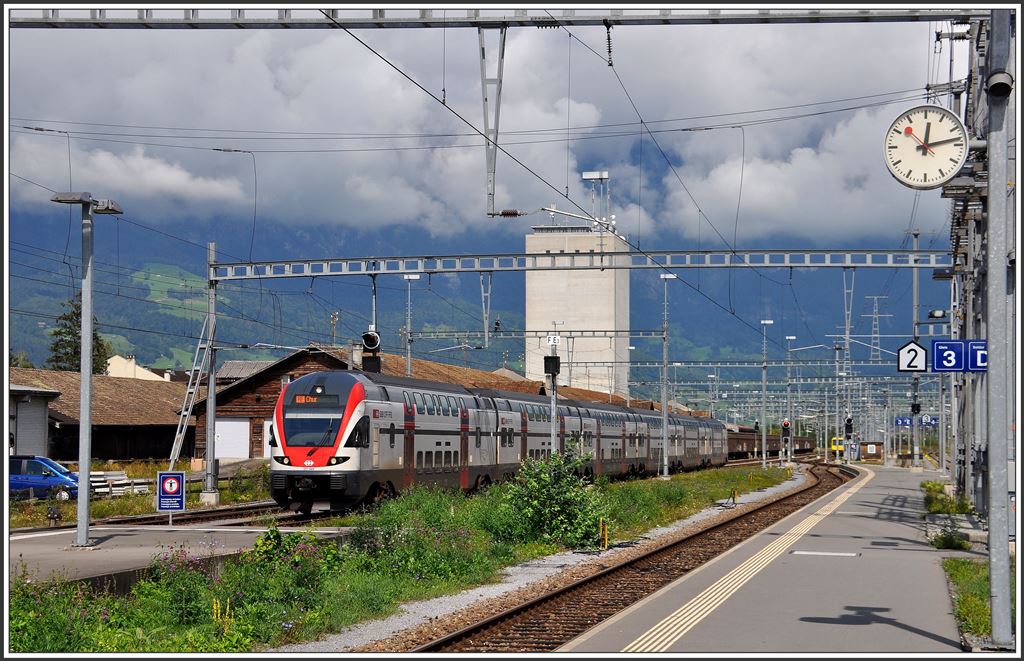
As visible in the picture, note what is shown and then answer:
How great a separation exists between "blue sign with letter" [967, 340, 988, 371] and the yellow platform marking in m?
4.65

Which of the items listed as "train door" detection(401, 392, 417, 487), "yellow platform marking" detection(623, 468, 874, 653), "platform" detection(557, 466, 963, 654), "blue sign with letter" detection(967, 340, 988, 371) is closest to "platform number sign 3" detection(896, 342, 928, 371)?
"platform" detection(557, 466, 963, 654)

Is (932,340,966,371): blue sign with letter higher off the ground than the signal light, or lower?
lower

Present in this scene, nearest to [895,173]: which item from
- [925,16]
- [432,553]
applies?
[925,16]

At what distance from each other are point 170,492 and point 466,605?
40.0 ft

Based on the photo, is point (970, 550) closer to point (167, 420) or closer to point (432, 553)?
point (432, 553)

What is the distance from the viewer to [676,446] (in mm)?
68438

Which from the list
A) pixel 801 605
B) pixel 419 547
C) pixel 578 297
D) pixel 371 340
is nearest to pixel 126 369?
pixel 578 297

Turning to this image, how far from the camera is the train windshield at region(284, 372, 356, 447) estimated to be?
93.2 feet

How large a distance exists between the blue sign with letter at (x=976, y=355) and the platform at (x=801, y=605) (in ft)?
10.7

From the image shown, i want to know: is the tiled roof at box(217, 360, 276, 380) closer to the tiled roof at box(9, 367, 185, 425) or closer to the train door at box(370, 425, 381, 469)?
the tiled roof at box(9, 367, 185, 425)

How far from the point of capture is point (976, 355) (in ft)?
52.5

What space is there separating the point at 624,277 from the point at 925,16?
140 metres

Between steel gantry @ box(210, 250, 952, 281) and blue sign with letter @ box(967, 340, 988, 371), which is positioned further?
steel gantry @ box(210, 250, 952, 281)

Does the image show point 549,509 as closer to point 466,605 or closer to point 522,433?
point 466,605
